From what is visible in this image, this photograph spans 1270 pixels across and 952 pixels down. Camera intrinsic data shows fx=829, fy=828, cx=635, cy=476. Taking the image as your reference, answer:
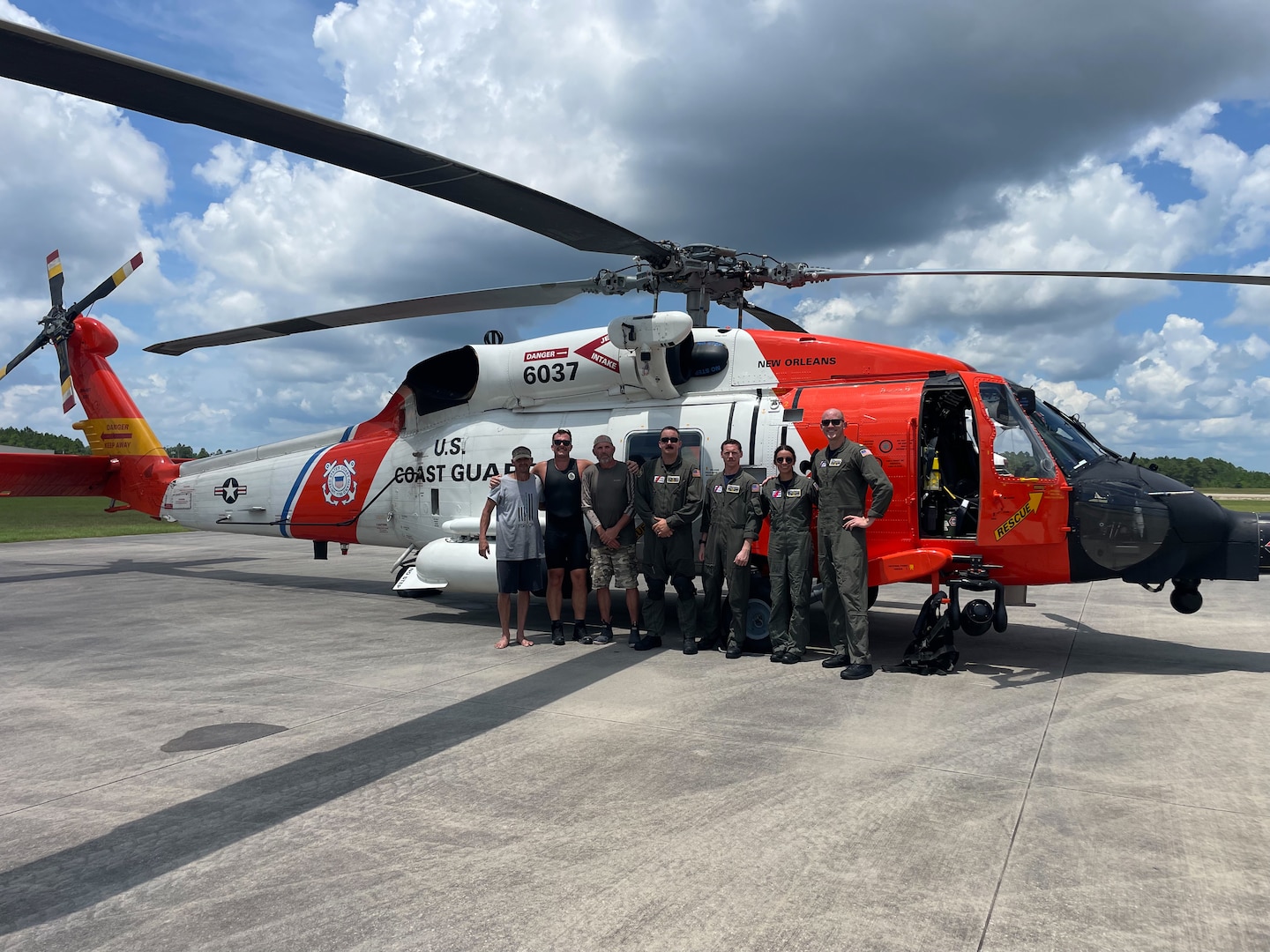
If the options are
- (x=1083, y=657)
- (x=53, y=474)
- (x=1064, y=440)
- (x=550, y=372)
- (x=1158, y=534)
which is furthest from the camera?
(x=53, y=474)

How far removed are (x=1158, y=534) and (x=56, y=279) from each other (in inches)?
591

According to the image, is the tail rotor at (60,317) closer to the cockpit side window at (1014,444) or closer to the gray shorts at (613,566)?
the gray shorts at (613,566)

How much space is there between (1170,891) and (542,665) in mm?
4348

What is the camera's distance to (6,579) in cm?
1195

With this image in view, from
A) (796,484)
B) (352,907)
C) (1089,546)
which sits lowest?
(352,907)

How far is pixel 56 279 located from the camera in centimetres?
1294

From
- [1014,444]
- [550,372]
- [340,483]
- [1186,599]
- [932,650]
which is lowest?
[932,650]

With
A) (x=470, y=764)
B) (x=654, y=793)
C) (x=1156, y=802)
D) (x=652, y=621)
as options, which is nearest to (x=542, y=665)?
(x=652, y=621)

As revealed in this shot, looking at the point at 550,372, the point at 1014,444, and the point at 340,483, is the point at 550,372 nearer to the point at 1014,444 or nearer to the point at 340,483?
the point at 340,483

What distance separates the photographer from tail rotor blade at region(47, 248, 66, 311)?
42.2 ft

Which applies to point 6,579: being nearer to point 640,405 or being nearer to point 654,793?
point 640,405

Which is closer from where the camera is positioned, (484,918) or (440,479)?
(484,918)

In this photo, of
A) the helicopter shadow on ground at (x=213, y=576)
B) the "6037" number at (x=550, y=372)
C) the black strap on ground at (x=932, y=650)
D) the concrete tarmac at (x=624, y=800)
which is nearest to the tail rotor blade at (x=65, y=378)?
the helicopter shadow on ground at (x=213, y=576)

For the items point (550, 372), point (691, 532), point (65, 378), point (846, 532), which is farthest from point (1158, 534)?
point (65, 378)
